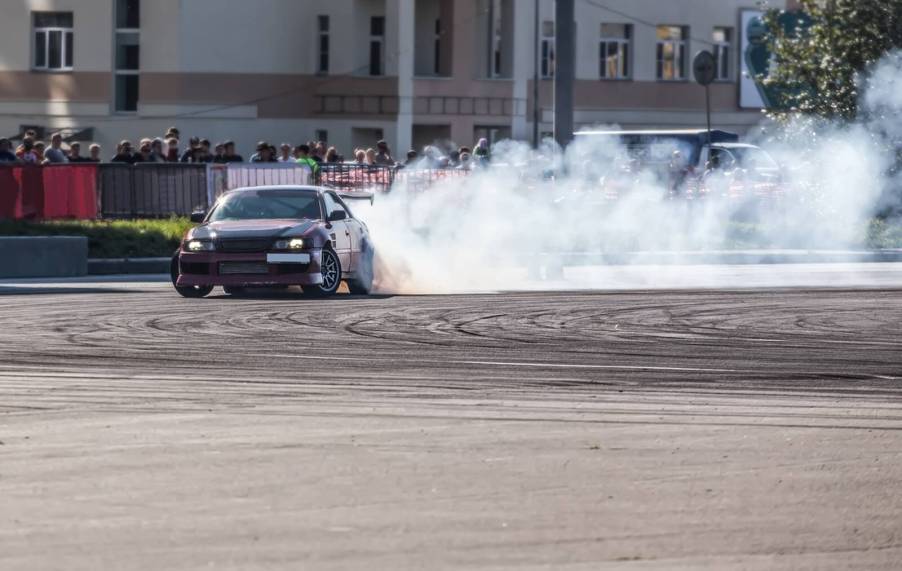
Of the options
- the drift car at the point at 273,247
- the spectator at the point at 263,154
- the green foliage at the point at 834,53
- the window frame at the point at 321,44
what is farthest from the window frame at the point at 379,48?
the drift car at the point at 273,247

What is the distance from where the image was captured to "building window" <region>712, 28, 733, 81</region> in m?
59.2

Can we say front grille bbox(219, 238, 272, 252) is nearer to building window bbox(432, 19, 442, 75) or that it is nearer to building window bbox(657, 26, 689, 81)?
building window bbox(432, 19, 442, 75)

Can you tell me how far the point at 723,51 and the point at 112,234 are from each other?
35844 mm

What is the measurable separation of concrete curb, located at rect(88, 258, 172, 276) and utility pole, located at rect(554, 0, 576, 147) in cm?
573

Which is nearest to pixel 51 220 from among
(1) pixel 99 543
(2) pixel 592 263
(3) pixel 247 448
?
(2) pixel 592 263

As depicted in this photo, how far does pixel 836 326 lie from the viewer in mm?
16609

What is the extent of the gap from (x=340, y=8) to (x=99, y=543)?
149 feet

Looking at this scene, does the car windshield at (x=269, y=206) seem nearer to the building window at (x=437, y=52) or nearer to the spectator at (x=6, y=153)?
the spectator at (x=6, y=153)

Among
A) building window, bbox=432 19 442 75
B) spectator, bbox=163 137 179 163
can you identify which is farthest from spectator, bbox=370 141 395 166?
building window, bbox=432 19 442 75

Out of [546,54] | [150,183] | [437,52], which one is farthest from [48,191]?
[546,54]

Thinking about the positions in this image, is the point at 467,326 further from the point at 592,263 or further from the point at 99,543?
the point at 592,263

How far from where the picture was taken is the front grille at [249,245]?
19922 mm

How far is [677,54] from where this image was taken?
5884 centimetres

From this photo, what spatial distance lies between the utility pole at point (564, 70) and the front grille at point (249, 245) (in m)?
7.41
